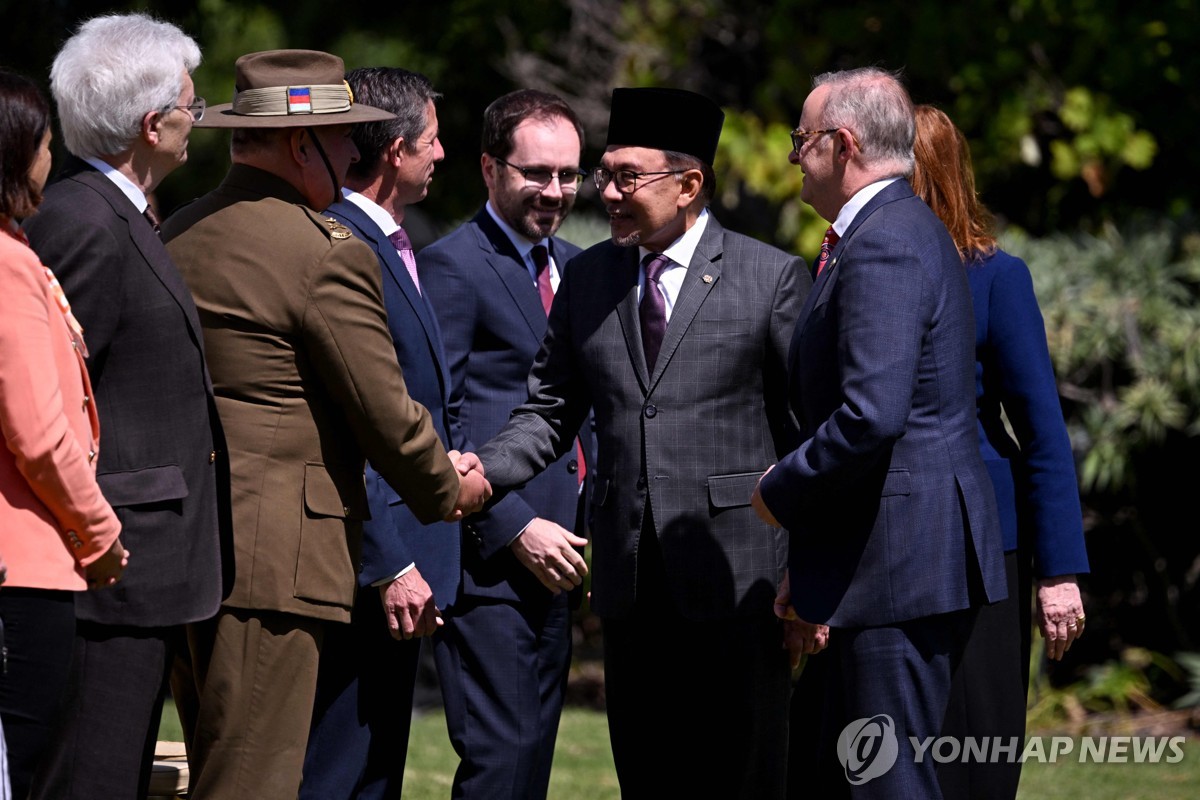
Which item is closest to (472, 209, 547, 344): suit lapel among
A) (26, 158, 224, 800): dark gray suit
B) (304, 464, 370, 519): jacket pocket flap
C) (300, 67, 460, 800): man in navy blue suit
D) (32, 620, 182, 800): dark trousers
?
(300, 67, 460, 800): man in navy blue suit

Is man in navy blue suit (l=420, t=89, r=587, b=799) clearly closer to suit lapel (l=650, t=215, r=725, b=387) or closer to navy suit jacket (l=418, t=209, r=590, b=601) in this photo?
navy suit jacket (l=418, t=209, r=590, b=601)

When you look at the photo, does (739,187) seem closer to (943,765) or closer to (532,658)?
(532,658)

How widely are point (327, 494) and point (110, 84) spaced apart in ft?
3.34

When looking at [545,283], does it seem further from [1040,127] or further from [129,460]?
[1040,127]

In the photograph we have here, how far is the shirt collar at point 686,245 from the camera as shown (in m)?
4.15

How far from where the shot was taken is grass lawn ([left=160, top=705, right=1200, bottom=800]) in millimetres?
6148

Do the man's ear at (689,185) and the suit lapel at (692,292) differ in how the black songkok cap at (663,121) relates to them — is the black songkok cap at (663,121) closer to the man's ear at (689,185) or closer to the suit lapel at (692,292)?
the man's ear at (689,185)

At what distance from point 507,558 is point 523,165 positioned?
1217mm

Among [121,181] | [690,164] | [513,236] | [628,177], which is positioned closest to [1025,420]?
[690,164]

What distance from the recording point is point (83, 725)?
10.5 ft

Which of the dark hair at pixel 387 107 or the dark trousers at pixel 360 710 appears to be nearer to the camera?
the dark trousers at pixel 360 710

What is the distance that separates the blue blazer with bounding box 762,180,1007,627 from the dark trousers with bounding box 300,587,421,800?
1251mm

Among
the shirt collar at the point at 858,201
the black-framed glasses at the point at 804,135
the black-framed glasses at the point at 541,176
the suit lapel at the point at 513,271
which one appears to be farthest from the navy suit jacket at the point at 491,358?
the shirt collar at the point at 858,201

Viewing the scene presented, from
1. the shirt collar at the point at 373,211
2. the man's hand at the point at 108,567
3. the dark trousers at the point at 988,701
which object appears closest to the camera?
the man's hand at the point at 108,567
